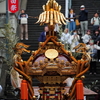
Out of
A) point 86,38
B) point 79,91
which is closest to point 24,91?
point 79,91

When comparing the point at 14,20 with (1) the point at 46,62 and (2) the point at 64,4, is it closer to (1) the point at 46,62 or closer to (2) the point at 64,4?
(2) the point at 64,4

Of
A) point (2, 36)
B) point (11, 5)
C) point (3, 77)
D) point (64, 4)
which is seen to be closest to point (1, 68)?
point (3, 77)

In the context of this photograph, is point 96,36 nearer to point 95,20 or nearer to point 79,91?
point 95,20

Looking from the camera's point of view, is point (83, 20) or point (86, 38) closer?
point (86, 38)

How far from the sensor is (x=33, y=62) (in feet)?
45.3

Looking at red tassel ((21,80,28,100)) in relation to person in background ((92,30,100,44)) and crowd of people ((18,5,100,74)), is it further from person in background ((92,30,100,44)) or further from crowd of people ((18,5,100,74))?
person in background ((92,30,100,44))

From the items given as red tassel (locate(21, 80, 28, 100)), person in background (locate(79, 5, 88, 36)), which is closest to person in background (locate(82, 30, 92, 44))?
person in background (locate(79, 5, 88, 36))

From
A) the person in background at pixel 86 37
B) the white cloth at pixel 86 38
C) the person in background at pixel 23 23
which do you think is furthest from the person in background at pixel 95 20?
the person in background at pixel 23 23

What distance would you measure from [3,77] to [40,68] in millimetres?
11392

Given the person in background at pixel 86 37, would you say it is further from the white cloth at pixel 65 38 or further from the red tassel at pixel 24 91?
the red tassel at pixel 24 91

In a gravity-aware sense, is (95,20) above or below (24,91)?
above

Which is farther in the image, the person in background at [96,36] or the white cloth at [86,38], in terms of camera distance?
the white cloth at [86,38]

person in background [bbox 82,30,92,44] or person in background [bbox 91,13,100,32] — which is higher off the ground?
person in background [bbox 91,13,100,32]

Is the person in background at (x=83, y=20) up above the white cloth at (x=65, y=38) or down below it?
above
